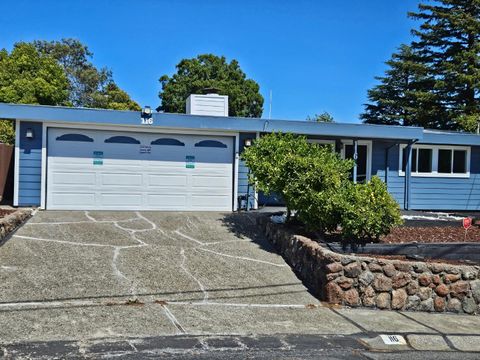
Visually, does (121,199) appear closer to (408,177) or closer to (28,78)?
(408,177)

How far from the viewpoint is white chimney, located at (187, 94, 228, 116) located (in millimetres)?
15047

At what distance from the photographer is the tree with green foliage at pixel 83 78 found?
4334 cm

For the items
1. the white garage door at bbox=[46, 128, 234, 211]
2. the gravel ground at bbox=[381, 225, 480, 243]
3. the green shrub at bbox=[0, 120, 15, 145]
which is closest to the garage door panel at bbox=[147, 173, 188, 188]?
the white garage door at bbox=[46, 128, 234, 211]

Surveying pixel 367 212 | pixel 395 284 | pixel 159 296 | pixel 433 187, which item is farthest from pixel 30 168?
pixel 433 187

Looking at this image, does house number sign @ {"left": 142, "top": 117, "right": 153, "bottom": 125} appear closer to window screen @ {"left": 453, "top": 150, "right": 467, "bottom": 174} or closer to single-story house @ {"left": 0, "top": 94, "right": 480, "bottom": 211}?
single-story house @ {"left": 0, "top": 94, "right": 480, "bottom": 211}

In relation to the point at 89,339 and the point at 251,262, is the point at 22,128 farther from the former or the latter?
the point at 89,339

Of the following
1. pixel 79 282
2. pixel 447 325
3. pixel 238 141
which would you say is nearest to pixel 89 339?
pixel 79 282

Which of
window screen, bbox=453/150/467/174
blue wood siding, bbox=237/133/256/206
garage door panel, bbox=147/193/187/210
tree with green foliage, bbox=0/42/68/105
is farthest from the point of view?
tree with green foliage, bbox=0/42/68/105

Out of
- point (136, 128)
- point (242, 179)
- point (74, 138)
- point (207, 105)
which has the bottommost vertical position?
point (242, 179)

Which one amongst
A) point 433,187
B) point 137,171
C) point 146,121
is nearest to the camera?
point 146,121

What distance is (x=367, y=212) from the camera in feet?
29.0

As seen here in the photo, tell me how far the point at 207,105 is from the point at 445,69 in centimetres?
2265

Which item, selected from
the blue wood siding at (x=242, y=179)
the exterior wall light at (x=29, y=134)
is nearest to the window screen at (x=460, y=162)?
the blue wood siding at (x=242, y=179)

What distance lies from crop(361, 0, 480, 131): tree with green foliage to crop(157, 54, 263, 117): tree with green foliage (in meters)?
12.0
